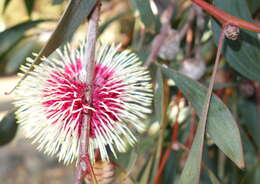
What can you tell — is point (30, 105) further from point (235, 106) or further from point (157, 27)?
point (235, 106)

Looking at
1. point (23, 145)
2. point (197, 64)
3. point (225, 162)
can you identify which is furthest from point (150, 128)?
point (23, 145)

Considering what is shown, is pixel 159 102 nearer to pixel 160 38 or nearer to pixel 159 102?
pixel 159 102

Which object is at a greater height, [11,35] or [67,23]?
[11,35]

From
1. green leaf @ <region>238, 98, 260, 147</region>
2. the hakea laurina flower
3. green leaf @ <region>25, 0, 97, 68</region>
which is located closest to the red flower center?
the hakea laurina flower

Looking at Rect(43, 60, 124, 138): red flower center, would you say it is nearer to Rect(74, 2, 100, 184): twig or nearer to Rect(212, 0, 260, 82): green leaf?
Rect(74, 2, 100, 184): twig

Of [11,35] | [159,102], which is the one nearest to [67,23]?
[159,102]

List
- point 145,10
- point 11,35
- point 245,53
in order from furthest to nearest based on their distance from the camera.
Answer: point 11,35 < point 245,53 < point 145,10

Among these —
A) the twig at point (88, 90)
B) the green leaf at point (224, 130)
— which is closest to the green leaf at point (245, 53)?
the green leaf at point (224, 130)
